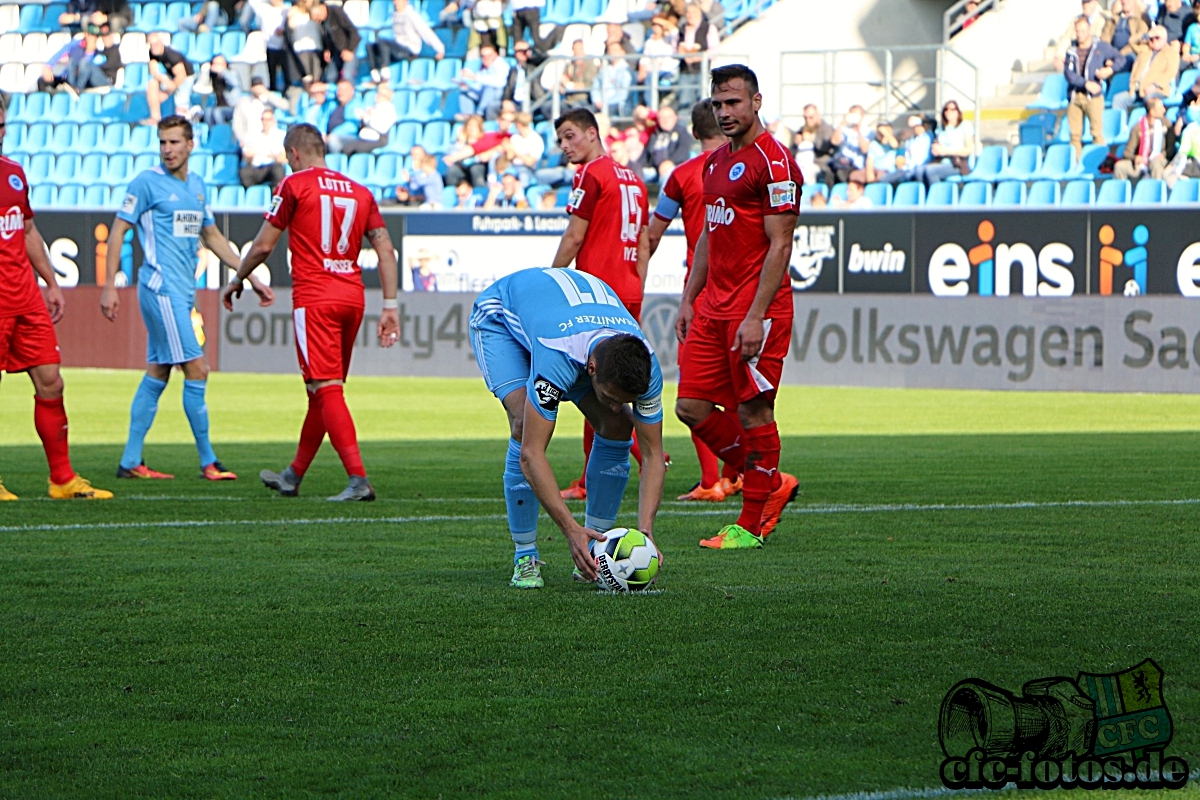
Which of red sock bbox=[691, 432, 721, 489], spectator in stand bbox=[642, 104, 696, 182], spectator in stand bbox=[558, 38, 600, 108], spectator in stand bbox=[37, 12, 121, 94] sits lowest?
red sock bbox=[691, 432, 721, 489]

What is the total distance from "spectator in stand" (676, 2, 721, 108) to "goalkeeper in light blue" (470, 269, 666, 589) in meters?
19.1

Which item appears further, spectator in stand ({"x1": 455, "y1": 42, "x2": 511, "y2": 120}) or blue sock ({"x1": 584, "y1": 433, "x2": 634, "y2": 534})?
spectator in stand ({"x1": 455, "y1": 42, "x2": 511, "y2": 120})

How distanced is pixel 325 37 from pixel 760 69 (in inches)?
306

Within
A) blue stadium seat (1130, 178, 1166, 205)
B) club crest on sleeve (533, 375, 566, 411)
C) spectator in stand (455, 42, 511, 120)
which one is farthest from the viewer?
spectator in stand (455, 42, 511, 120)

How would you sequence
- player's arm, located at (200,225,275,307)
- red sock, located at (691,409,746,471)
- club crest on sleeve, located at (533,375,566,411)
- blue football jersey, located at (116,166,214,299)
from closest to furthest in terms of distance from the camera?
club crest on sleeve, located at (533,375,566,411) → red sock, located at (691,409,746,471) → player's arm, located at (200,225,275,307) → blue football jersey, located at (116,166,214,299)

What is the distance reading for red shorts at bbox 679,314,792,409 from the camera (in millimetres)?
7465

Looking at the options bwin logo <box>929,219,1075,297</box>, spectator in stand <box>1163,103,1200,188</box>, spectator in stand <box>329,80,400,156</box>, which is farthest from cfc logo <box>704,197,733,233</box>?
spectator in stand <box>329,80,400,156</box>

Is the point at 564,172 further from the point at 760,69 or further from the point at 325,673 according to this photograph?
the point at 325,673

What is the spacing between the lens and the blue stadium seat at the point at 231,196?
2602cm

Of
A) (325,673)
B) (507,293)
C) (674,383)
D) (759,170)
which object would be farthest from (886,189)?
(325,673)

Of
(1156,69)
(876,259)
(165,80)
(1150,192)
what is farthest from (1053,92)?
(165,80)

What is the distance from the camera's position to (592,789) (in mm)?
3664

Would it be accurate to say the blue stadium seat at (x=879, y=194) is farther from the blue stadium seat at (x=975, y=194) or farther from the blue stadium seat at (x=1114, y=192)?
the blue stadium seat at (x=1114, y=192)

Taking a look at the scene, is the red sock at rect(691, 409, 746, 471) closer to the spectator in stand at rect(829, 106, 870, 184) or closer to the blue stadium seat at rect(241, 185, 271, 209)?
the spectator in stand at rect(829, 106, 870, 184)
